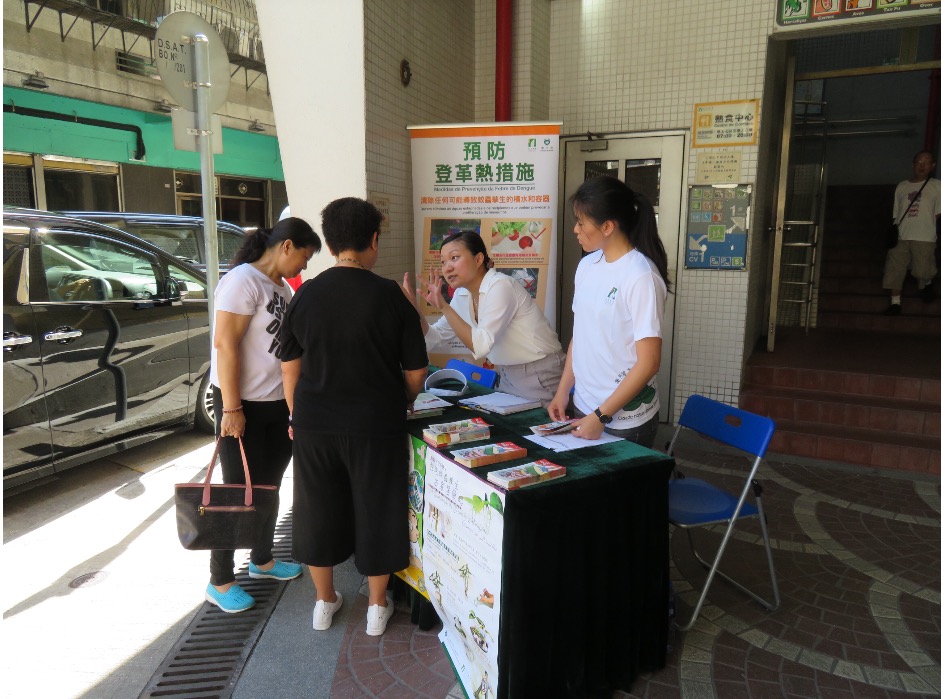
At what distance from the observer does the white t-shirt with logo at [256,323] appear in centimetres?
264

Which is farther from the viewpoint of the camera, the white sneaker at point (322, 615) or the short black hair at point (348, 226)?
the white sneaker at point (322, 615)

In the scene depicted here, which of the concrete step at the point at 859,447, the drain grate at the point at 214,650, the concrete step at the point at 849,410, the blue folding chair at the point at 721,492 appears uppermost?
the blue folding chair at the point at 721,492

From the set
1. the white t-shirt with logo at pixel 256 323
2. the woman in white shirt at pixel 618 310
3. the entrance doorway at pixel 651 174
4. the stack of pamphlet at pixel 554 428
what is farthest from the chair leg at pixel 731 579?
the entrance doorway at pixel 651 174

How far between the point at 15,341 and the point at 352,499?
2.28 metres

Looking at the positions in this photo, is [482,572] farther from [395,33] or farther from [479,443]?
[395,33]

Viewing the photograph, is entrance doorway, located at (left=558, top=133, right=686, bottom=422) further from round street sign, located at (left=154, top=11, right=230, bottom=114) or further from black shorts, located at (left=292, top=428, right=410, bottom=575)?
black shorts, located at (left=292, top=428, right=410, bottom=575)

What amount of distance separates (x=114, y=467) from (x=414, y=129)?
3107 millimetres

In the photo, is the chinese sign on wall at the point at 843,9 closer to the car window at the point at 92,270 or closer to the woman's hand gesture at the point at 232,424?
the woman's hand gesture at the point at 232,424

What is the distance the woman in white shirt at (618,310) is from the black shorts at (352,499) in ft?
2.42

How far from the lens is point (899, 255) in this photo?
7.11 metres

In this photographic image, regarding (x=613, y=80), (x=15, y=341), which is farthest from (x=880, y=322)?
(x=15, y=341)

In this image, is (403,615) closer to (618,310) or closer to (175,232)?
(618,310)

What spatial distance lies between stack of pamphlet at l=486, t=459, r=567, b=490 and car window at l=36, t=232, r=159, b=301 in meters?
3.14

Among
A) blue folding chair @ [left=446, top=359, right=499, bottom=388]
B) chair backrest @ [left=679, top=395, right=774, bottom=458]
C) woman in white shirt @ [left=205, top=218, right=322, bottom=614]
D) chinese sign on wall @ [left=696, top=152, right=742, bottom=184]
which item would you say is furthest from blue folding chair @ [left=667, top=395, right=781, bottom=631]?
chinese sign on wall @ [left=696, top=152, right=742, bottom=184]
